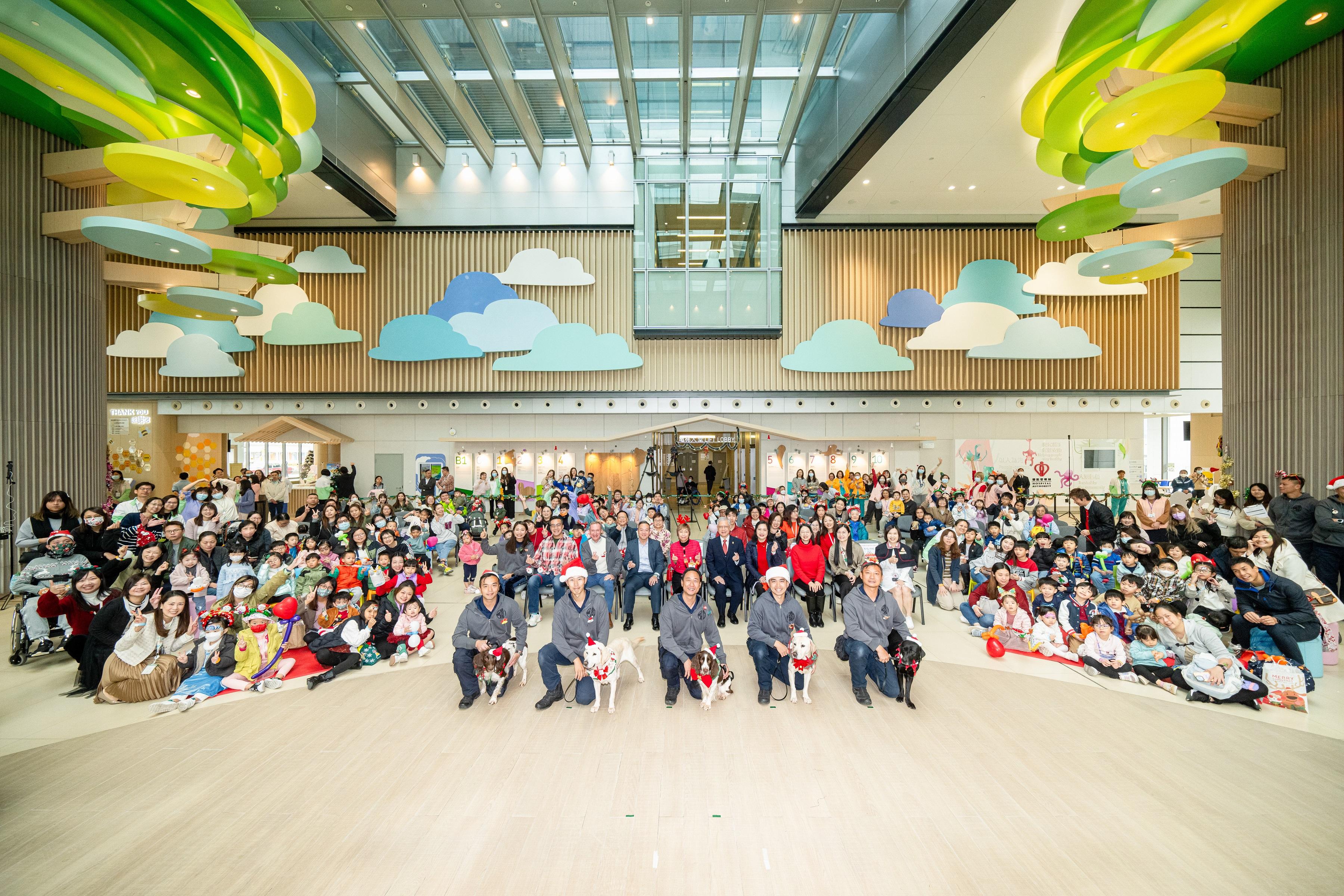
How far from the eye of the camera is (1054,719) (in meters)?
4.73

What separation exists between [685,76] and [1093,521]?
1135cm

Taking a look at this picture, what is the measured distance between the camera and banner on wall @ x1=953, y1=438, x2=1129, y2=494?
16938mm

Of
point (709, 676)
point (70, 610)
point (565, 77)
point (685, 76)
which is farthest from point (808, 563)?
point (565, 77)

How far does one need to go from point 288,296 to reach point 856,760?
1859 centimetres

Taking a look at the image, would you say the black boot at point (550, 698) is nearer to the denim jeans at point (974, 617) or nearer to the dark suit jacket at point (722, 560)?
the dark suit jacket at point (722, 560)

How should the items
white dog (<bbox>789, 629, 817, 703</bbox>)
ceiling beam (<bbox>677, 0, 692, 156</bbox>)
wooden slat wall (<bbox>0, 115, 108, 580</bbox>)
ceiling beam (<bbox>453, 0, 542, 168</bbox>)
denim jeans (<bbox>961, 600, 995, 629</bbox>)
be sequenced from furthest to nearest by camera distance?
ceiling beam (<bbox>453, 0, 542, 168</bbox>)
ceiling beam (<bbox>677, 0, 692, 156</bbox>)
wooden slat wall (<bbox>0, 115, 108, 580</bbox>)
denim jeans (<bbox>961, 600, 995, 629</bbox>)
white dog (<bbox>789, 629, 817, 703</bbox>)

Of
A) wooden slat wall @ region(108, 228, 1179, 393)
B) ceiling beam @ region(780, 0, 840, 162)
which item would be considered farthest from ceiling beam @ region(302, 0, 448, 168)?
ceiling beam @ region(780, 0, 840, 162)

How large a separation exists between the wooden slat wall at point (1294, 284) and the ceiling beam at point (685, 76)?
30.4ft

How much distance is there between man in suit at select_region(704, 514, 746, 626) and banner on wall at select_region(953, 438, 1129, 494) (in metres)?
12.3

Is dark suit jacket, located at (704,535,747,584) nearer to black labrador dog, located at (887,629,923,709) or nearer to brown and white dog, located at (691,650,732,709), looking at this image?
brown and white dog, located at (691,650,732,709)

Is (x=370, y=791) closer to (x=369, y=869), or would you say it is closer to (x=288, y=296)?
(x=369, y=869)

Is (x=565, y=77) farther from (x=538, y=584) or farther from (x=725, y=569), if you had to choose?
(x=725, y=569)

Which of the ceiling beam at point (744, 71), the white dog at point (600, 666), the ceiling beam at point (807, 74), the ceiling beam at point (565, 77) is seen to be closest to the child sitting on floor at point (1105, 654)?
the white dog at point (600, 666)

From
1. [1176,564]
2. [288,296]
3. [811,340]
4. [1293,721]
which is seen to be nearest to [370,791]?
[1293,721]
